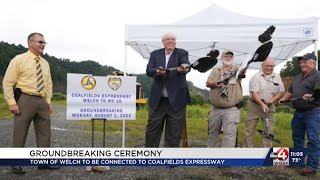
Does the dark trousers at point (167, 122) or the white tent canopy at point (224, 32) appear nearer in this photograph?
the dark trousers at point (167, 122)

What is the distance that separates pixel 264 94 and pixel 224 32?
2.08 metres

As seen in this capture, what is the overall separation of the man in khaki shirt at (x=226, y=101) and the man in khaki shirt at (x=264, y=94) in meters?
0.68

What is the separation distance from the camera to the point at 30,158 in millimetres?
3090

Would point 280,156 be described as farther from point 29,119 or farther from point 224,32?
point 224,32

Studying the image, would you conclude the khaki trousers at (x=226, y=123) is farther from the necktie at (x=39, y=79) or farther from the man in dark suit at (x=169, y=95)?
the necktie at (x=39, y=79)

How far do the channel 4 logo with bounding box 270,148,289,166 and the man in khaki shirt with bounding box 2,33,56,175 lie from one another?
127 inches

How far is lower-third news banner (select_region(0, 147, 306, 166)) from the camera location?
3.07 m

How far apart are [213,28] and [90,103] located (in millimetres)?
3640

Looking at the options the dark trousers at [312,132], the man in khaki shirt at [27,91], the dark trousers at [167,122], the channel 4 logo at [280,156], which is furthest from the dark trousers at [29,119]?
the dark trousers at [312,132]

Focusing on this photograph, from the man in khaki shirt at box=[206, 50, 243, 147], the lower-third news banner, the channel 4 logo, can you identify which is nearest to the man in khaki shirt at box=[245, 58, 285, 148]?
the man in khaki shirt at box=[206, 50, 243, 147]

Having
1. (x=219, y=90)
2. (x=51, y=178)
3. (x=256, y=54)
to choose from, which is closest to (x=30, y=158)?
(x=51, y=178)

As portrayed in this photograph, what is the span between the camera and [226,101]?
213 inches

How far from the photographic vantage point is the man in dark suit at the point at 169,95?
504 centimetres

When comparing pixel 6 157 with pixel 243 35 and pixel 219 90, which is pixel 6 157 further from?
pixel 243 35
